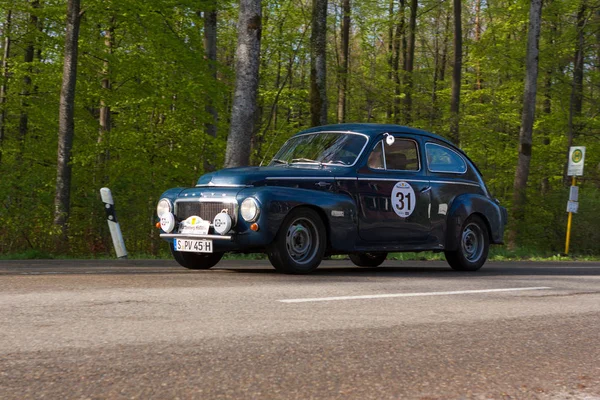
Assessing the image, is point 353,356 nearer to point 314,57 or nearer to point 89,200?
point 89,200

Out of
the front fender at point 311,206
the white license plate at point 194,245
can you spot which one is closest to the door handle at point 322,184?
the front fender at point 311,206

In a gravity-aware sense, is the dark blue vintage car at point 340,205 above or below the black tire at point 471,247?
above

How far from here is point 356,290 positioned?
23.7 ft

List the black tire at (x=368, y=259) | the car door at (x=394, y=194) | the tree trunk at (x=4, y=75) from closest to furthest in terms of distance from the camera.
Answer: the car door at (x=394, y=194)
the black tire at (x=368, y=259)
the tree trunk at (x=4, y=75)

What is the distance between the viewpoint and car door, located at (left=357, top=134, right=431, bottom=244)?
9.45 m

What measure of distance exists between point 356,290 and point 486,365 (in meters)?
3.16

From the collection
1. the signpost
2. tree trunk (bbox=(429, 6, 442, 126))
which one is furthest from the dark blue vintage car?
tree trunk (bbox=(429, 6, 442, 126))

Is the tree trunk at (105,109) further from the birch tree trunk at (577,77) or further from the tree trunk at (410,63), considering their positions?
the birch tree trunk at (577,77)

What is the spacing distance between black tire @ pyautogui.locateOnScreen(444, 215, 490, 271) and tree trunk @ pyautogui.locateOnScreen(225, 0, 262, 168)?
552 cm

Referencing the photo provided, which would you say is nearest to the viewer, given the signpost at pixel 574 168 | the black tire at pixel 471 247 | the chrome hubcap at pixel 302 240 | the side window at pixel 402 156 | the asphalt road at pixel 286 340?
the asphalt road at pixel 286 340

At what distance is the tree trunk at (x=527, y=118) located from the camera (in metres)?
23.2

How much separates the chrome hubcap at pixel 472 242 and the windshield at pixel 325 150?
228 cm

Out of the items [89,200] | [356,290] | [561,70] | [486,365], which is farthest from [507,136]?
[486,365]

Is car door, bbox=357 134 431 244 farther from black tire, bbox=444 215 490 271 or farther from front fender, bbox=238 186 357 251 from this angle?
black tire, bbox=444 215 490 271
